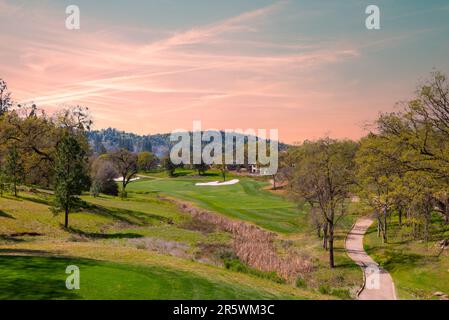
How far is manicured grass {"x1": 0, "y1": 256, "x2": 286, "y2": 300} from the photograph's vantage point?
13.0 metres

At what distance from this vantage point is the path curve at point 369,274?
26.4 m

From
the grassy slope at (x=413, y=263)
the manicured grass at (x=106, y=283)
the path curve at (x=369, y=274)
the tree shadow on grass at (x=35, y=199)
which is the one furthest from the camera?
the tree shadow on grass at (x=35, y=199)

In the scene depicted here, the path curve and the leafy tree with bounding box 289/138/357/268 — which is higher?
the leafy tree with bounding box 289/138/357/268

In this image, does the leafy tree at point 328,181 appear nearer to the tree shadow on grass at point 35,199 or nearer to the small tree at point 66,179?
the small tree at point 66,179

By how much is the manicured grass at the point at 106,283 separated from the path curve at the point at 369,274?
13364 millimetres

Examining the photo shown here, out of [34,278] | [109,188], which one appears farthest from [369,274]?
[109,188]

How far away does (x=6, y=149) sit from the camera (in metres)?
53.7

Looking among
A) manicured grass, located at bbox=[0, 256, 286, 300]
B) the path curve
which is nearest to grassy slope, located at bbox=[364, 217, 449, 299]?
the path curve

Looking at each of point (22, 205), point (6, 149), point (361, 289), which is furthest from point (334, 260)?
point (6, 149)

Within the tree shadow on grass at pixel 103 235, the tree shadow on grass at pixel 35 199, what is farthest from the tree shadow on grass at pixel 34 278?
the tree shadow on grass at pixel 35 199

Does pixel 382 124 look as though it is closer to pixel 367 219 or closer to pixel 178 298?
pixel 178 298

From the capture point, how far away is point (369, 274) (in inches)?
1293

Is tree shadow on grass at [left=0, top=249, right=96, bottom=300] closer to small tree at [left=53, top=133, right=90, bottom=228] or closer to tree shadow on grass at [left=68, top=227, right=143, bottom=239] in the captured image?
tree shadow on grass at [left=68, top=227, right=143, bottom=239]

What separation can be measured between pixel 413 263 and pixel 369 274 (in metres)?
5.25
